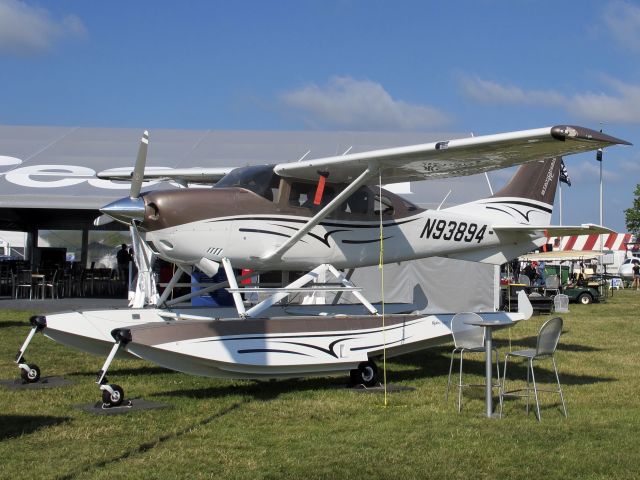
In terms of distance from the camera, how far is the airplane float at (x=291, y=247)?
313 inches

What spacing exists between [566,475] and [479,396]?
3074 millimetres

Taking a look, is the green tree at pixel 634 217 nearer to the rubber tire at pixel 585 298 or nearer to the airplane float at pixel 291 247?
the rubber tire at pixel 585 298

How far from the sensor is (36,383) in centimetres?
848

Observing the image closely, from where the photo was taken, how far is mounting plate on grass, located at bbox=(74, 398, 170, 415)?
6.94 meters

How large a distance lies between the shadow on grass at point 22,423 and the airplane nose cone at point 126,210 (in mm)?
2426

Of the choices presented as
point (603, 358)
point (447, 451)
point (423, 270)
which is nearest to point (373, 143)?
point (423, 270)

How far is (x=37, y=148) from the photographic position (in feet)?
73.3

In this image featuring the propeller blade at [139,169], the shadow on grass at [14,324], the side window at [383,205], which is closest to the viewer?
the propeller blade at [139,169]

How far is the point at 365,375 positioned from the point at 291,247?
6.11 ft

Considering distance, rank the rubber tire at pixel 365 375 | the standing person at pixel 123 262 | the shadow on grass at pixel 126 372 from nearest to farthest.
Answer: the rubber tire at pixel 365 375, the shadow on grass at pixel 126 372, the standing person at pixel 123 262

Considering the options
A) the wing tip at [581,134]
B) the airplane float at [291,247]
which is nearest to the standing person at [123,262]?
the airplane float at [291,247]

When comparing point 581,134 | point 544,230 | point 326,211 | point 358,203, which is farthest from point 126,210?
point 544,230

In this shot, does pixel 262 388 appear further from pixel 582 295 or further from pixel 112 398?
pixel 582 295

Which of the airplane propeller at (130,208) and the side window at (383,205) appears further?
the side window at (383,205)
